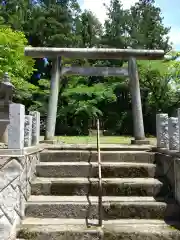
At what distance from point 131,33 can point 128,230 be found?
768 inches

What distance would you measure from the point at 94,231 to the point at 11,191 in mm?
1333

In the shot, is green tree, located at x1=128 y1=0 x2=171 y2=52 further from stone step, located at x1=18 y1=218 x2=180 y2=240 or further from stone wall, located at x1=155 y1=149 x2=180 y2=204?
stone step, located at x1=18 y1=218 x2=180 y2=240

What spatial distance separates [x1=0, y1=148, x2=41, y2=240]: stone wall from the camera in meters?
4.03

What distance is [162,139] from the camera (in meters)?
5.80

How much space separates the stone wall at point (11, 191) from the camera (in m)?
4.03

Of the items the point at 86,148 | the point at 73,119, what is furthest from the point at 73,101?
the point at 86,148

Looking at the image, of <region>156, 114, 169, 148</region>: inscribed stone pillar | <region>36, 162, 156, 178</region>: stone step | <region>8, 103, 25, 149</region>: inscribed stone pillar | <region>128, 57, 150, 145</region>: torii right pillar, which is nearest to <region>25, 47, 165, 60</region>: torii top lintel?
<region>128, 57, 150, 145</region>: torii right pillar

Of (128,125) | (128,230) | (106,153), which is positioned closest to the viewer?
(128,230)

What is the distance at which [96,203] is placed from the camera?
4.52 metres

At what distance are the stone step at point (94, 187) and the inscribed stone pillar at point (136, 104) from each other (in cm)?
268

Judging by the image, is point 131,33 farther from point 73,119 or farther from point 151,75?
point 73,119

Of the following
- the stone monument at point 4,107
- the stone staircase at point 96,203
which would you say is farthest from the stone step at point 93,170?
the stone monument at point 4,107

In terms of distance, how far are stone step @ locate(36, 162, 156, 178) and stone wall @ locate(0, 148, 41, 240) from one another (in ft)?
2.99

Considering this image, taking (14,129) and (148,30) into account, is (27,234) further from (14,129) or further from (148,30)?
(148,30)
